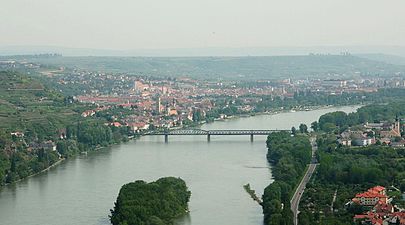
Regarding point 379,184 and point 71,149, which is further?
point 71,149

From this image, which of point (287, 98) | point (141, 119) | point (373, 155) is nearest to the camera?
point (373, 155)

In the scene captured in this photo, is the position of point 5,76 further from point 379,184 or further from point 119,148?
point 379,184

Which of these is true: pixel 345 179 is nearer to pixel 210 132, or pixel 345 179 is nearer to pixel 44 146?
pixel 44 146

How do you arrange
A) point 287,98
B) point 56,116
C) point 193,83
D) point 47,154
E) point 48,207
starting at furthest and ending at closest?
point 193,83
point 287,98
point 56,116
point 47,154
point 48,207

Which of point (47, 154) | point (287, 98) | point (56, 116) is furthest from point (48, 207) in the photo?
point (287, 98)

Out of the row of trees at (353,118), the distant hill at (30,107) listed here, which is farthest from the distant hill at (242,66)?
the row of trees at (353,118)

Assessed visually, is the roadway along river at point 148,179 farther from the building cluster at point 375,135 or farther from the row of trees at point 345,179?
the building cluster at point 375,135

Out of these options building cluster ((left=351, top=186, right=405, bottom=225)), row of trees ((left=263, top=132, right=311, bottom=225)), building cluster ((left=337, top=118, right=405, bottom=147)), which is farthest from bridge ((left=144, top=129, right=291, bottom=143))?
building cluster ((left=351, top=186, right=405, bottom=225))

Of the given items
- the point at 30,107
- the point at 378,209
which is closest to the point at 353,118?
the point at 30,107
